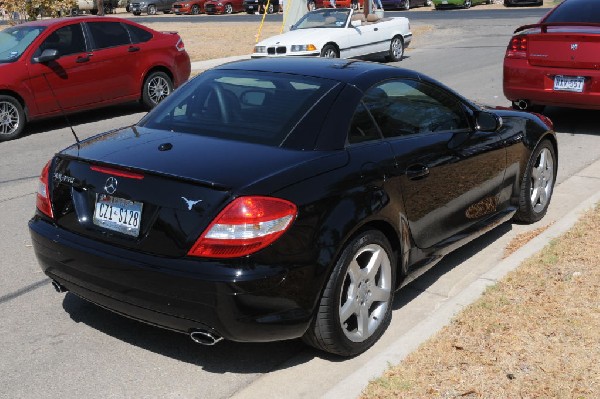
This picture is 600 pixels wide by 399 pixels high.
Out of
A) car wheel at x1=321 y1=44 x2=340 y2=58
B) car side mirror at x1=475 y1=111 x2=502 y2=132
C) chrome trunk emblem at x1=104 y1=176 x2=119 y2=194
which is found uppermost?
chrome trunk emblem at x1=104 y1=176 x2=119 y2=194

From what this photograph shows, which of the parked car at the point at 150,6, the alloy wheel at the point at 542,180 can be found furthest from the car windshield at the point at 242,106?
the parked car at the point at 150,6

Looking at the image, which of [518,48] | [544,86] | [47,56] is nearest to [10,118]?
[47,56]

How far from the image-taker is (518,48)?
36.1 feet

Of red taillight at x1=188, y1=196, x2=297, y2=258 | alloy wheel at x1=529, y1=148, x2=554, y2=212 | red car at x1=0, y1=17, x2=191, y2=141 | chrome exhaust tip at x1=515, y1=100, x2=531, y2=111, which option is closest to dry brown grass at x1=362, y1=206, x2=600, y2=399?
red taillight at x1=188, y1=196, x2=297, y2=258

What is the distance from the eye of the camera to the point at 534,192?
272 inches

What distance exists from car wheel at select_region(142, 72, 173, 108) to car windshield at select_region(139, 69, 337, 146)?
838 cm

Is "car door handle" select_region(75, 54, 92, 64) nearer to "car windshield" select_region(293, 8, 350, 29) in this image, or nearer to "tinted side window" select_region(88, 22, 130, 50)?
"tinted side window" select_region(88, 22, 130, 50)

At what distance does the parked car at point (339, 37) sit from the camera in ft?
59.6

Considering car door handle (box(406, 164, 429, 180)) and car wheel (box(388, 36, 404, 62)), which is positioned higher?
car door handle (box(406, 164, 429, 180))

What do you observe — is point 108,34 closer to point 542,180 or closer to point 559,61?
point 559,61

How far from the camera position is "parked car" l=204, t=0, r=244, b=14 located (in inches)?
1986

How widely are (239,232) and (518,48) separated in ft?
26.3

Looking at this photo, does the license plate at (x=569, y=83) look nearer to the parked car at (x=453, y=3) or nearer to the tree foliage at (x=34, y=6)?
the tree foliage at (x=34, y=6)

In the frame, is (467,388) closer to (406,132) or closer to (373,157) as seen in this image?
→ (373,157)
